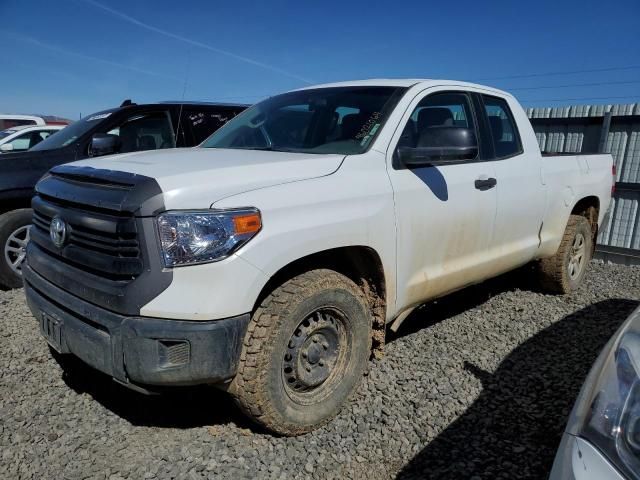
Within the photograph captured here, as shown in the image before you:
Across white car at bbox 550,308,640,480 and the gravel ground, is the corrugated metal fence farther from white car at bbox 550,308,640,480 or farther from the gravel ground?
white car at bbox 550,308,640,480

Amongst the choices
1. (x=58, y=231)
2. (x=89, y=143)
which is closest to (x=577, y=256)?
(x=58, y=231)

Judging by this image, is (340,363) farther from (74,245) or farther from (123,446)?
(74,245)

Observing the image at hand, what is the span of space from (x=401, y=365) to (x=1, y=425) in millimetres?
2475

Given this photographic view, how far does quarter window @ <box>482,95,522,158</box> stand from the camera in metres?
3.89

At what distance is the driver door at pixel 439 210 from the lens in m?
2.95

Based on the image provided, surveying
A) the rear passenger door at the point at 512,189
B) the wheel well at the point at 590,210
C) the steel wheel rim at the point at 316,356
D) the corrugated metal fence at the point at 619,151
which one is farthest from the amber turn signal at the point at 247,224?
the corrugated metal fence at the point at 619,151

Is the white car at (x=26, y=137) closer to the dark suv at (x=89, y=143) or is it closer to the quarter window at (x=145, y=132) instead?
the dark suv at (x=89, y=143)

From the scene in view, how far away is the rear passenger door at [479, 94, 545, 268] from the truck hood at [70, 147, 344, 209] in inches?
63.5

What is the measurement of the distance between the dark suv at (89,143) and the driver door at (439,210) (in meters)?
2.77

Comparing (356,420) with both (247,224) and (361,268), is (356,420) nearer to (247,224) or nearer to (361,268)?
(361,268)

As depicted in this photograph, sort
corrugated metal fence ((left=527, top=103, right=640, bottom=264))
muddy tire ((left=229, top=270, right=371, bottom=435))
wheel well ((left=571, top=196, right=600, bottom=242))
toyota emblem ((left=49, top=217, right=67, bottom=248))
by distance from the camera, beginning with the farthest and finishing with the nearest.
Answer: corrugated metal fence ((left=527, top=103, right=640, bottom=264)), wheel well ((left=571, top=196, right=600, bottom=242)), toyota emblem ((left=49, top=217, right=67, bottom=248)), muddy tire ((left=229, top=270, right=371, bottom=435))

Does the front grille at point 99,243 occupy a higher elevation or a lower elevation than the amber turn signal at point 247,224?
lower

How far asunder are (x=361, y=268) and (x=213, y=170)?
3.51 feet

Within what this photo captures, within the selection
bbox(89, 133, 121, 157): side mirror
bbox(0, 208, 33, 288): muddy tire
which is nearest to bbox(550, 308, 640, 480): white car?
bbox(89, 133, 121, 157): side mirror
